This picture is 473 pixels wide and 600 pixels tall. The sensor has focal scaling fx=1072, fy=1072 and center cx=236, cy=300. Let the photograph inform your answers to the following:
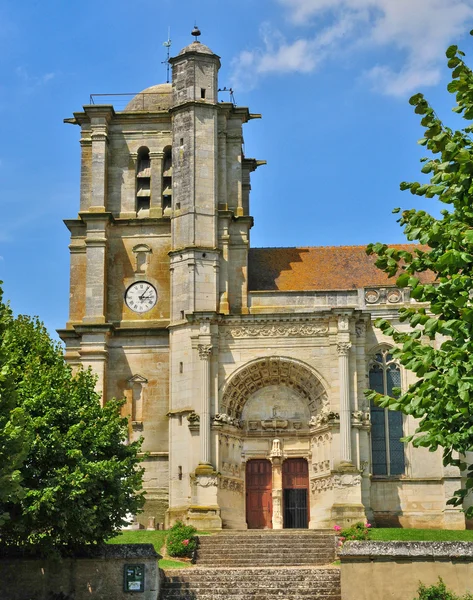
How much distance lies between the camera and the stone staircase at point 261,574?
27.6 m

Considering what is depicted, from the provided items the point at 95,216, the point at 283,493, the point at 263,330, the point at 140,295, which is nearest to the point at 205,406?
the point at 263,330

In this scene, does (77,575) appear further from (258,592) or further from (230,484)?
(230,484)

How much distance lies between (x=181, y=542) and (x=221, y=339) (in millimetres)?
8500

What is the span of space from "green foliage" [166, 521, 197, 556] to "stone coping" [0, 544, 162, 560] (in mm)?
7498

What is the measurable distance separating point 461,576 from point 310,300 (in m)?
16.7

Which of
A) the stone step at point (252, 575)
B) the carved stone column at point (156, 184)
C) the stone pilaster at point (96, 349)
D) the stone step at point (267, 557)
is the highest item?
the carved stone column at point (156, 184)

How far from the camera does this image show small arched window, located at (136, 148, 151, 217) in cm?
4369

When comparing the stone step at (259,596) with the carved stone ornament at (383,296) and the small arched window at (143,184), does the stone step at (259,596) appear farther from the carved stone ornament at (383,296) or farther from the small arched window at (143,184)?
the small arched window at (143,184)

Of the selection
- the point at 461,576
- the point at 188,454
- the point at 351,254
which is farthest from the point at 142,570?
the point at 351,254

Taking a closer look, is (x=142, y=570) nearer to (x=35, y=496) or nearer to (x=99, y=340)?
(x=35, y=496)

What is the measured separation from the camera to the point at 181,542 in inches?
1334

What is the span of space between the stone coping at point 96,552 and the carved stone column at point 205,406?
38.2 ft

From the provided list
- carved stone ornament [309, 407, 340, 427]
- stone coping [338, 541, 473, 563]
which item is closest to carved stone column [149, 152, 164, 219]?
carved stone ornament [309, 407, 340, 427]

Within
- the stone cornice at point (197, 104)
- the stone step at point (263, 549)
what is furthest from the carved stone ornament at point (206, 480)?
the stone cornice at point (197, 104)
